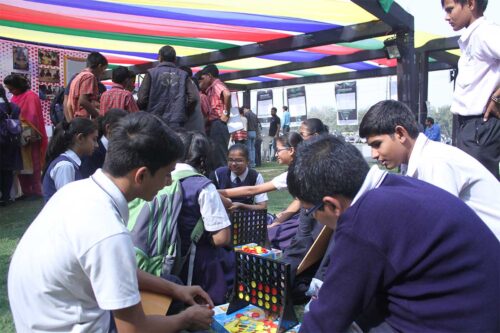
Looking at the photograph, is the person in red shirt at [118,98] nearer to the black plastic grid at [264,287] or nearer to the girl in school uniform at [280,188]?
the girl in school uniform at [280,188]

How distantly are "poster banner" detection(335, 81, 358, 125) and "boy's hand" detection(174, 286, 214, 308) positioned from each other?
1272cm

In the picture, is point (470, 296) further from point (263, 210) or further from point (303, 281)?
point (263, 210)

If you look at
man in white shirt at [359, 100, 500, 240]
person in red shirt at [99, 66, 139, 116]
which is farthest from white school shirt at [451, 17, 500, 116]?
person in red shirt at [99, 66, 139, 116]

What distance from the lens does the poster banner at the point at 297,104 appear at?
15.1 meters

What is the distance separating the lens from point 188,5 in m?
4.93

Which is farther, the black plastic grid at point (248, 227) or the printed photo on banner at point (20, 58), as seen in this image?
the printed photo on banner at point (20, 58)

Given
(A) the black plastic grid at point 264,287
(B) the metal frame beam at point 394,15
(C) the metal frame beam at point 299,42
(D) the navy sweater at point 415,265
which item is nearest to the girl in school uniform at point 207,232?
(A) the black plastic grid at point 264,287

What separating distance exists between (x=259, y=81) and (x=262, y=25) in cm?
661

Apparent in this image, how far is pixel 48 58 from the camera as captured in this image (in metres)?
7.34

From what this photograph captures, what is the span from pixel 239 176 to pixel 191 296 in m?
2.03

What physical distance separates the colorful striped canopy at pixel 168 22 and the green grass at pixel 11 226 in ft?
7.87

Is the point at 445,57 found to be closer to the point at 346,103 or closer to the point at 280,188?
the point at 346,103

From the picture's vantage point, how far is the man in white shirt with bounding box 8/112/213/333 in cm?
117

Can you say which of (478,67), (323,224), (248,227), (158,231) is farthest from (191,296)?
(478,67)
